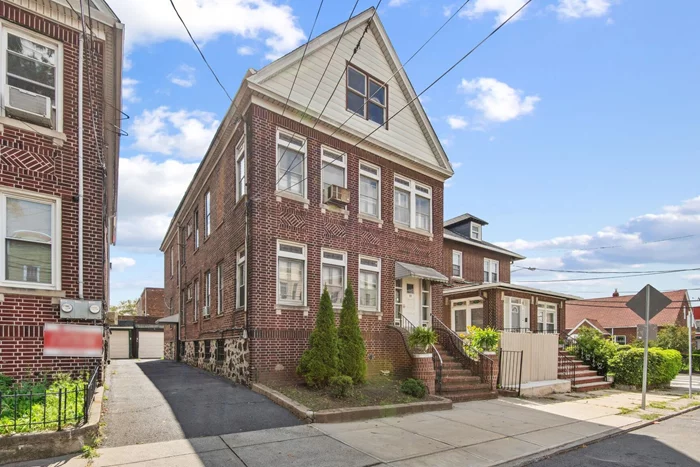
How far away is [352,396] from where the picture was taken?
10266mm

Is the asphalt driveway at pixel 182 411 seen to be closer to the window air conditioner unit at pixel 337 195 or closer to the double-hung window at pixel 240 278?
the double-hung window at pixel 240 278

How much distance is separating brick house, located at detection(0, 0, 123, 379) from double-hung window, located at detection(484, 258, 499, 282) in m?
22.9

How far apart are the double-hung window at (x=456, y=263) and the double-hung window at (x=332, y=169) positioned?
44.2 feet

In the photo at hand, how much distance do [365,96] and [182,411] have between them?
1081 centimetres

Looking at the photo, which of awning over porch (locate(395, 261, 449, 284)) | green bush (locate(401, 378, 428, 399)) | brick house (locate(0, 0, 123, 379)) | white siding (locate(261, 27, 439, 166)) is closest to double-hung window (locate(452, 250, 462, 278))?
white siding (locate(261, 27, 439, 166))

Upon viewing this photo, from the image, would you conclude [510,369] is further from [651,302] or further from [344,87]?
[344,87]

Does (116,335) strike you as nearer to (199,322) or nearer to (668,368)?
(199,322)

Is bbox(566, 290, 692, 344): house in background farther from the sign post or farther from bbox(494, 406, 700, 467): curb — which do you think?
bbox(494, 406, 700, 467): curb

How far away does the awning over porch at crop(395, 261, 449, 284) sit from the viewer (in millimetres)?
14703

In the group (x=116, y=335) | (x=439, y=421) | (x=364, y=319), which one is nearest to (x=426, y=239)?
(x=364, y=319)

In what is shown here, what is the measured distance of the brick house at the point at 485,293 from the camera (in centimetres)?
2145

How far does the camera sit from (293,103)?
12883 millimetres

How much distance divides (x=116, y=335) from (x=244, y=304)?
20840 mm

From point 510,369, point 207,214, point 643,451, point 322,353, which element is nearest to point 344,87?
point 207,214
